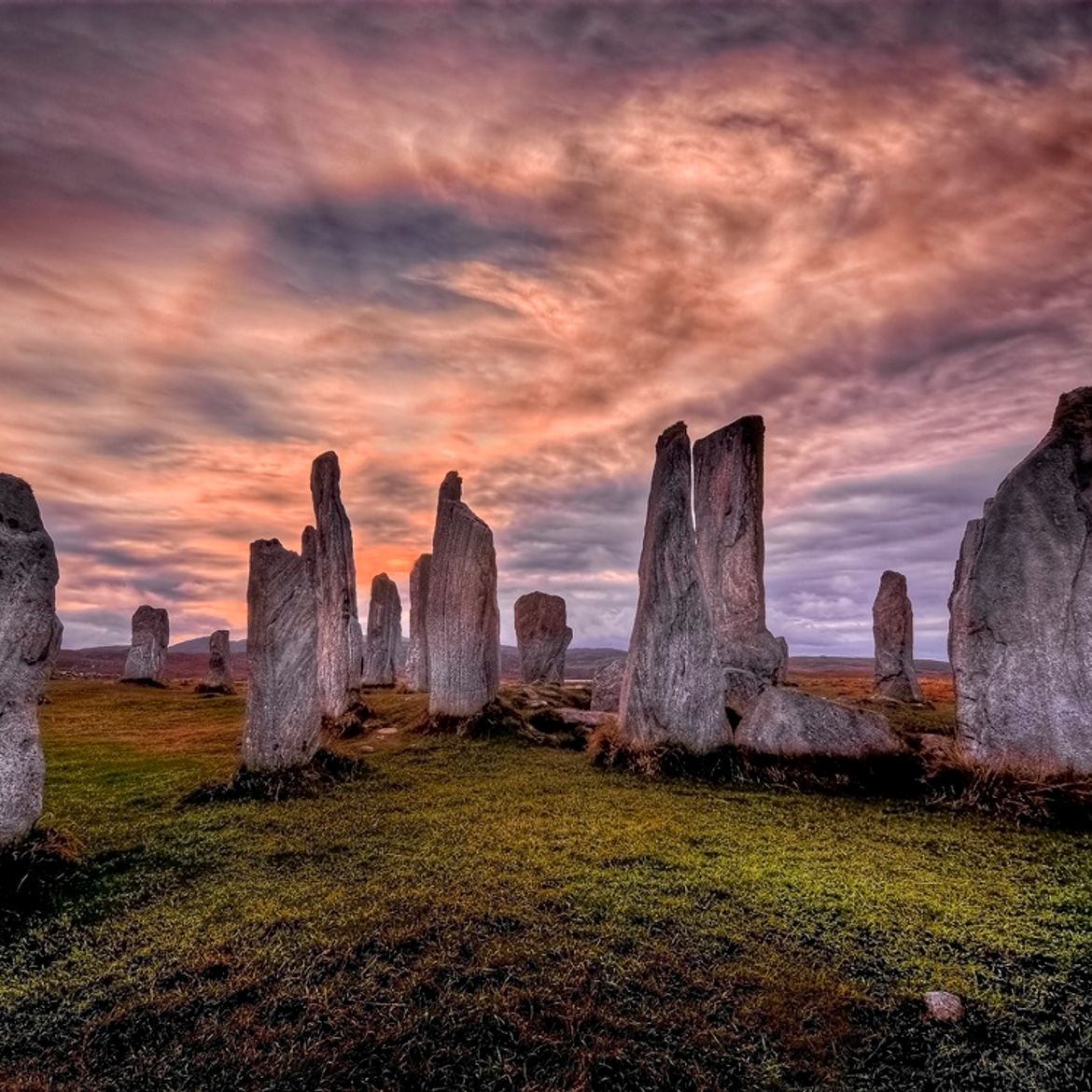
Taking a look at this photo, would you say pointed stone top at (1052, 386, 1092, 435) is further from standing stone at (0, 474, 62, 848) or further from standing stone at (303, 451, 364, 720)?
standing stone at (303, 451, 364, 720)

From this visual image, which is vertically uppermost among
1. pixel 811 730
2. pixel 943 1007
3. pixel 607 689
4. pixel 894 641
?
pixel 894 641

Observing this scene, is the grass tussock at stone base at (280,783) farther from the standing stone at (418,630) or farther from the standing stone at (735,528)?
the standing stone at (418,630)

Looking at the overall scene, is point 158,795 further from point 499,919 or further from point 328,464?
point 328,464

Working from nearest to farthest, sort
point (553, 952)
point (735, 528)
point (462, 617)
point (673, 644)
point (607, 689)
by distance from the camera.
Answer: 1. point (553, 952)
2. point (673, 644)
3. point (462, 617)
4. point (607, 689)
5. point (735, 528)

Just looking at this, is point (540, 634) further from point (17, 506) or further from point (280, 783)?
point (17, 506)

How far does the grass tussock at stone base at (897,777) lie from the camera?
267 inches

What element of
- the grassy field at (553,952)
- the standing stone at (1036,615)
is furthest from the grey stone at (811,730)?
the grassy field at (553,952)

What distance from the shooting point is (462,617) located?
13195mm

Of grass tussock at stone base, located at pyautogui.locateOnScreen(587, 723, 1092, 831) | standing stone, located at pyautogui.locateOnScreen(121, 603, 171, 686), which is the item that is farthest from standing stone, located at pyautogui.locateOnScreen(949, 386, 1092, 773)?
standing stone, located at pyautogui.locateOnScreen(121, 603, 171, 686)

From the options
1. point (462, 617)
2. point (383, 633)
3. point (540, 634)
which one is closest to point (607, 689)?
point (462, 617)

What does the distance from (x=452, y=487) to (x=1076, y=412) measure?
10.9m

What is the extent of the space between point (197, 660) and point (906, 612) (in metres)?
58.4

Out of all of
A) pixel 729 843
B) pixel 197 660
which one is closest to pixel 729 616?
pixel 729 843

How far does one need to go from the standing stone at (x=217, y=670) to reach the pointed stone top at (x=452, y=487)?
44.5 feet
